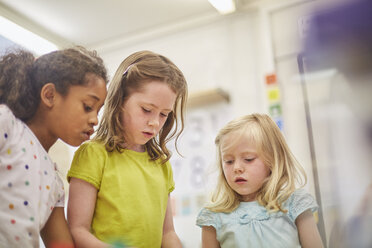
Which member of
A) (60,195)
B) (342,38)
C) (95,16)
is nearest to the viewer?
(60,195)

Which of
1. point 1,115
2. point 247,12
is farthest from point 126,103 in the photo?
point 247,12

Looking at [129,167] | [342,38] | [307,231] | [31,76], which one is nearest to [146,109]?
[129,167]

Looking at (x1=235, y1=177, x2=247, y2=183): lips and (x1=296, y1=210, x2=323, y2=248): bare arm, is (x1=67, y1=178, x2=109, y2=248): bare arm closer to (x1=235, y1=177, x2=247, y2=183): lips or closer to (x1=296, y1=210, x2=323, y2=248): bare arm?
(x1=235, y1=177, x2=247, y2=183): lips

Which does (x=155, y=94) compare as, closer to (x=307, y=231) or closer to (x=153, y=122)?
(x=153, y=122)

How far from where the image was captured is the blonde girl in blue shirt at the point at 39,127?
60cm

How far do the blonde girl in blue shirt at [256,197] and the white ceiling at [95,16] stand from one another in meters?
0.49

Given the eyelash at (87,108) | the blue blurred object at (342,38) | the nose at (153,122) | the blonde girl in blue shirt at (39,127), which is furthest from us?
the blue blurred object at (342,38)

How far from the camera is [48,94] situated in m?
0.68

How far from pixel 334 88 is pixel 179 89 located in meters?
0.95

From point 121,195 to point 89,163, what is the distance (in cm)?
10

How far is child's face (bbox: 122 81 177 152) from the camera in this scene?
2.69 ft

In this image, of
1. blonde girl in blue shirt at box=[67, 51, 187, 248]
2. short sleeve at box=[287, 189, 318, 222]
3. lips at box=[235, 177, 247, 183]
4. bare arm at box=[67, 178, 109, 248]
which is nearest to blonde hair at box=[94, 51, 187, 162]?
blonde girl in blue shirt at box=[67, 51, 187, 248]

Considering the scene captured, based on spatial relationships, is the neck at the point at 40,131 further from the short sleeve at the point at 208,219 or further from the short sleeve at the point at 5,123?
the short sleeve at the point at 208,219

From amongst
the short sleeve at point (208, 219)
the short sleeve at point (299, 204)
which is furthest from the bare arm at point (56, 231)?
the short sleeve at point (299, 204)
